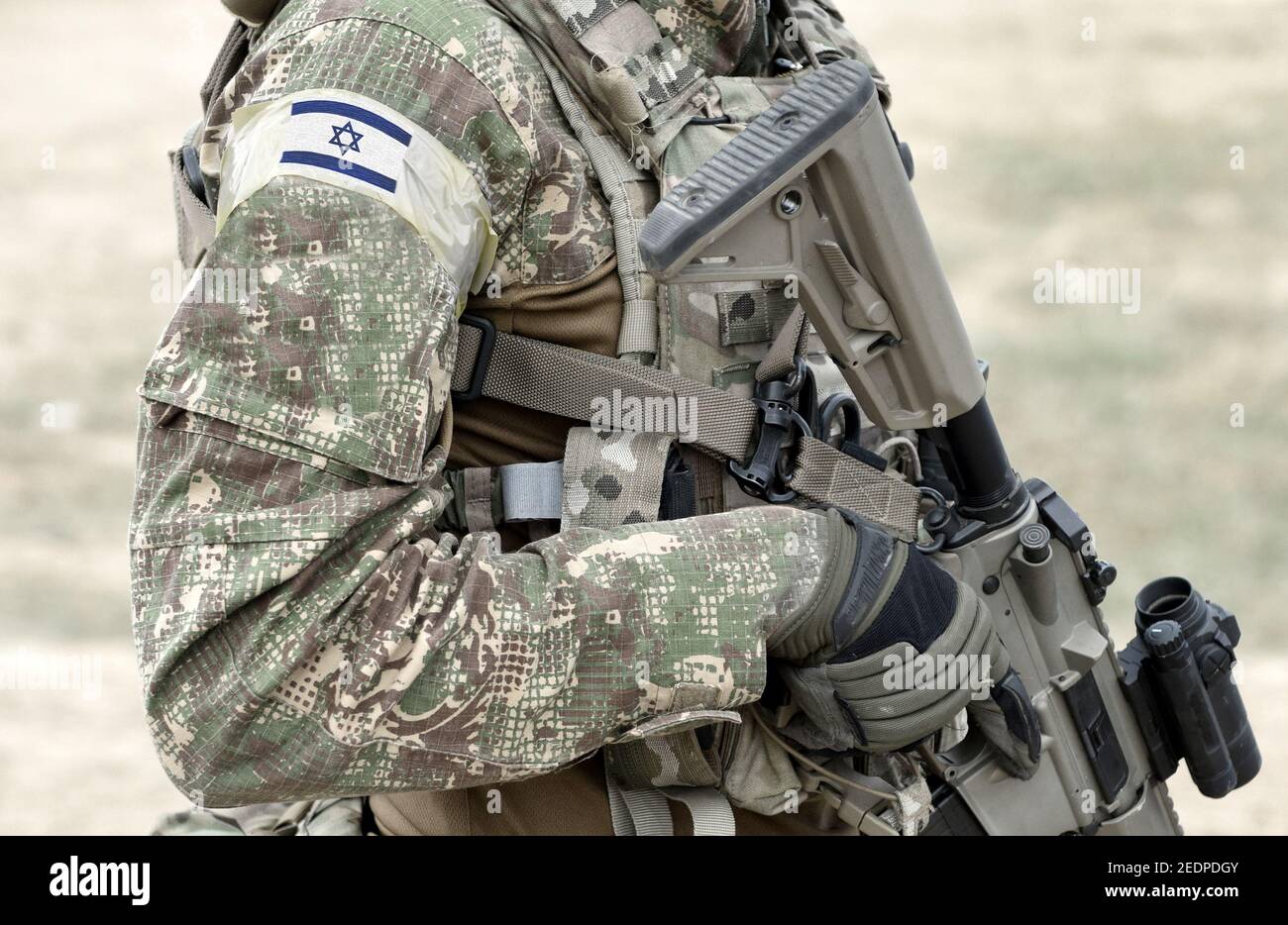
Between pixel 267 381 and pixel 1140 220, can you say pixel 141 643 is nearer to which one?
pixel 267 381

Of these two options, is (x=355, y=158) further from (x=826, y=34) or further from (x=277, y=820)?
(x=277, y=820)

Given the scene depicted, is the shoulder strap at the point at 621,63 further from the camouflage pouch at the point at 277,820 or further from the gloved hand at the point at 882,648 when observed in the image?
the camouflage pouch at the point at 277,820

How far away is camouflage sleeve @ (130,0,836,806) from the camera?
6.15ft

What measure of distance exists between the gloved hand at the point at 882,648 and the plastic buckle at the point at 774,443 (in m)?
0.12

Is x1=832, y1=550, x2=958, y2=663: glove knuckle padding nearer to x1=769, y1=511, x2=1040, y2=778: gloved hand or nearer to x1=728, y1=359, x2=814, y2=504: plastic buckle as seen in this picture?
x1=769, y1=511, x2=1040, y2=778: gloved hand

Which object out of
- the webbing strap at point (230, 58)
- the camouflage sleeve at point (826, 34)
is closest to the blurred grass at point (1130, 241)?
the camouflage sleeve at point (826, 34)

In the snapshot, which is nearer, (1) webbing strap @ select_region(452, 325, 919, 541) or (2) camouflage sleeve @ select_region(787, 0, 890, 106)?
(1) webbing strap @ select_region(452, 325, 919, 541)

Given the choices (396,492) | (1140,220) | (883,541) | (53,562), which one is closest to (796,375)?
(883,541)

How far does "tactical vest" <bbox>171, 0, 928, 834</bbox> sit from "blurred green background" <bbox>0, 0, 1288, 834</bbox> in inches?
145

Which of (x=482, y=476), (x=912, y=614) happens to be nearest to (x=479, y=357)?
(x=482, y=476)

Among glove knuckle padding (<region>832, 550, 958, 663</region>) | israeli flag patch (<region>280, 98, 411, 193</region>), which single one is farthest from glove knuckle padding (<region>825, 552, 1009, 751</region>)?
israeli flag patch (<region>280, 98, 411, 193</region>)

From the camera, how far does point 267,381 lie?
188 centimetres

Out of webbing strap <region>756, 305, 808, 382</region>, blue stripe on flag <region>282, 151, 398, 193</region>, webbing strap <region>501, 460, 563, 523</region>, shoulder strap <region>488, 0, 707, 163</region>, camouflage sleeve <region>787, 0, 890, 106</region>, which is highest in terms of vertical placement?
camouflage sleeve <region>787, 0, 890, 106</region>

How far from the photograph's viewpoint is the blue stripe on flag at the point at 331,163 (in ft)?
6.16
